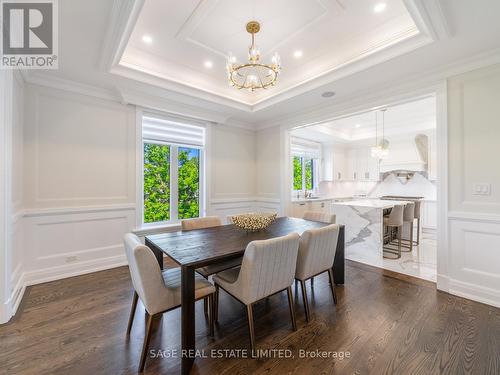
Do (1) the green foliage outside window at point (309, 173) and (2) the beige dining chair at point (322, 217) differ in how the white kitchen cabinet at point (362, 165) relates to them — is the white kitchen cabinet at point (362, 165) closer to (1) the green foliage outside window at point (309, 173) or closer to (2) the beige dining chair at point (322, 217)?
(1) the green foliage outside window at point (309, 173)

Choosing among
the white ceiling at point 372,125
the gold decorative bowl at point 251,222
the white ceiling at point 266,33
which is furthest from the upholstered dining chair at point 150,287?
the white ceiling at point 372,125

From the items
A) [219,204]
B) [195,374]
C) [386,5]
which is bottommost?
[195,374]

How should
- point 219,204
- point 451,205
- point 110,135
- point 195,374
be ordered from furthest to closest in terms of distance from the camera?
point 219,204 < point 110,135 < point 451,205 < point 195,374

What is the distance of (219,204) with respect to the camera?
4.57m

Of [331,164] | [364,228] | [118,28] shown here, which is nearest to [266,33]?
[118,28]

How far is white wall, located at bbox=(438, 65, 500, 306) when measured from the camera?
236cm

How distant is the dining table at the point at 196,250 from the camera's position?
1487 millimetres

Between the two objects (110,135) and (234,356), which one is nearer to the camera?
(234,356)

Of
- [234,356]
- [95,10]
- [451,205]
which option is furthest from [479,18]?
[234,356]

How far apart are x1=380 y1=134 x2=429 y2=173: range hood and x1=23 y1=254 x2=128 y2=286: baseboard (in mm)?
6705

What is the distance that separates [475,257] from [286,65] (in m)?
3.25

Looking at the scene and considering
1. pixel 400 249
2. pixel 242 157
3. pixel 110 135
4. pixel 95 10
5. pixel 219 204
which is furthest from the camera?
pixel 242 157

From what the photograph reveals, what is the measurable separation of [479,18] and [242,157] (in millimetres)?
3808

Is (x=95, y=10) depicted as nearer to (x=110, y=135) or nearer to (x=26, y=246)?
(x=110, y=135)
